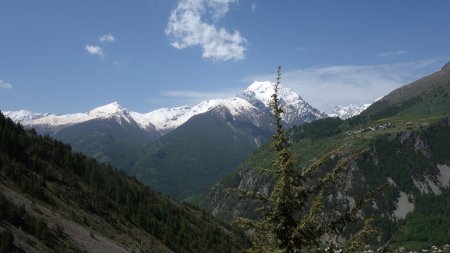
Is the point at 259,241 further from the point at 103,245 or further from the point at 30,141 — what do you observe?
the point at 30,141

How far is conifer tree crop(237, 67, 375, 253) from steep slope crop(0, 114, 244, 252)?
1980 inches

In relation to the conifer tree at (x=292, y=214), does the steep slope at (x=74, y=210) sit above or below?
below

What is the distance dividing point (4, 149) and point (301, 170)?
118 meters

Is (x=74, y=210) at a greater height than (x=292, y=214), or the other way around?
(x=292, y=214)

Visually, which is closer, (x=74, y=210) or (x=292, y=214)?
(x=292, y=214)

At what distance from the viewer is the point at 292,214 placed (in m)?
19.9

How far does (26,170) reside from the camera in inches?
4574

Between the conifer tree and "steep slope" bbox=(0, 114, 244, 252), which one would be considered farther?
"steep slope" bbox=(0, 114, 244, 252)

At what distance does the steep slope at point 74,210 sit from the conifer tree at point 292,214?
5030 centimetres

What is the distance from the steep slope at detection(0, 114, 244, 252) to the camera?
7644 centimetres

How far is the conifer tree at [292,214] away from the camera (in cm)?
1908

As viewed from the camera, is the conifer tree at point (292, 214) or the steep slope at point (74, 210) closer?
the conifer tree at point (292, 214)

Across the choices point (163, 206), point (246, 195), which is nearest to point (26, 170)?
point (163, 206)

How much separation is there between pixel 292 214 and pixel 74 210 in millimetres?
102615
